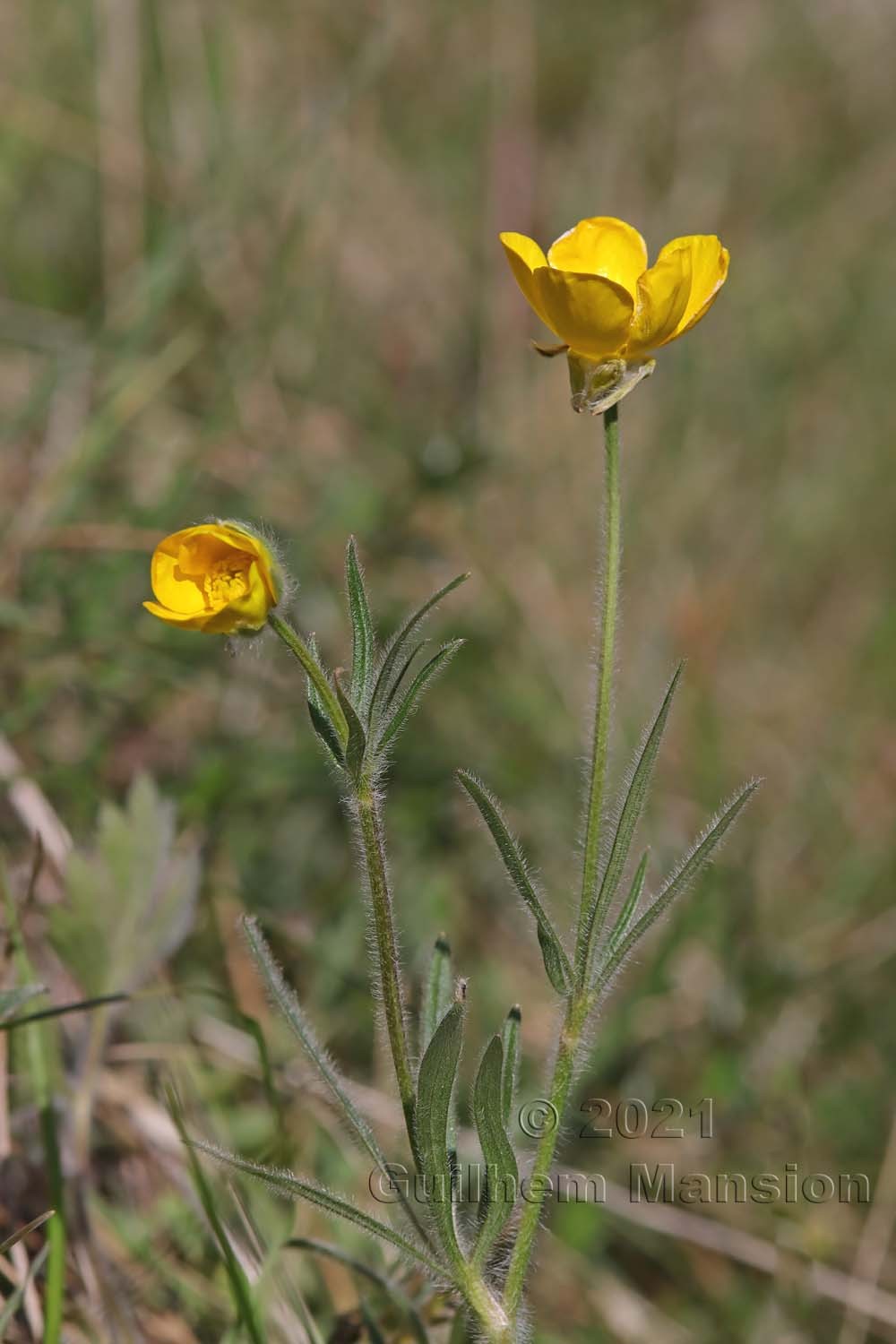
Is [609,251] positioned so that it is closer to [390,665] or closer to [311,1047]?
[390,665]

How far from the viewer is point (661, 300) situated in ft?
4.42

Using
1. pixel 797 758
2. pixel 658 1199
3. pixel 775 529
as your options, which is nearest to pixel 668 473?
pixel 775 529

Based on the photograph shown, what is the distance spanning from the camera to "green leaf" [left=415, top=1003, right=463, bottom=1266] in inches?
48.6

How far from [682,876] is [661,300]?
0.61 meters

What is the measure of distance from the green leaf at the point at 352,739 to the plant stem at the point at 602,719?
0.80ft

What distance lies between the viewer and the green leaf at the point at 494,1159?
1.26 m

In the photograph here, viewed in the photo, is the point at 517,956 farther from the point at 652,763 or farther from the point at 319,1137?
the point at 652,763

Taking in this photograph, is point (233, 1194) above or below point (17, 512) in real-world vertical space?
below

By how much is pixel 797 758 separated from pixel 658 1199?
1381 millimetres

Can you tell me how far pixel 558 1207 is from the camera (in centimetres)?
224

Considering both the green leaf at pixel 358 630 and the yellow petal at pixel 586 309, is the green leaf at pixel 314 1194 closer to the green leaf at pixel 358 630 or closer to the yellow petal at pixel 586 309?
the green leaf at pixel 358 630

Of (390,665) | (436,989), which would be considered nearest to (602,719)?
(390,665)

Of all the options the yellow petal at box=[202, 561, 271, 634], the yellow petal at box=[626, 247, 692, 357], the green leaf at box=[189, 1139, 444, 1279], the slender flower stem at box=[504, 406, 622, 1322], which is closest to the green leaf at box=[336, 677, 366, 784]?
the yellow petal at box=[202, 561, 271, 634]

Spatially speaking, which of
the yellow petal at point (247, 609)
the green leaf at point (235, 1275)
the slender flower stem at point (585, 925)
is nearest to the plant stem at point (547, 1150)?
the slender flower stem at point (585, 925)
